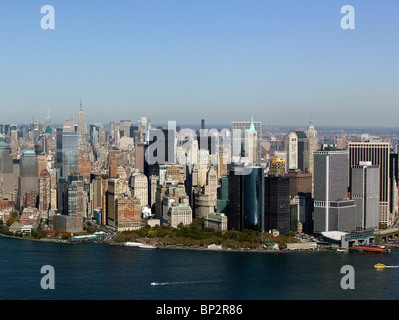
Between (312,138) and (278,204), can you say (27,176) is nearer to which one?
(278,204)

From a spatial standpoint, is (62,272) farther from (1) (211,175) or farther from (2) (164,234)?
(1) (211,175)

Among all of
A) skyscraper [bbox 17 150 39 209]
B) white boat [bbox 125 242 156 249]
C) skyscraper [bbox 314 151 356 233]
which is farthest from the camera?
skyscraper [bbox 17 150 39 209]

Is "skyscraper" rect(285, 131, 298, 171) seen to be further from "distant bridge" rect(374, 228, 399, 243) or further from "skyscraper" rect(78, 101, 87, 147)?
"skyscraper" rect(78, 101, 87, 147)

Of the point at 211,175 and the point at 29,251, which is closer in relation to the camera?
the point at 29,251

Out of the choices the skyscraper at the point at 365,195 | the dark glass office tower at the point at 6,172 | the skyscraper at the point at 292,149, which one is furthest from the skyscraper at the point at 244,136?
the dark glass office tower at the point at 6,172

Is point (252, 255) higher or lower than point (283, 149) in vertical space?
lower

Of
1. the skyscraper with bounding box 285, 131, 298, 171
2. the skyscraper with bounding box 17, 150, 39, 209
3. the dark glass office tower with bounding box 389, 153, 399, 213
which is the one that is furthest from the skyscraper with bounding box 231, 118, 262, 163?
the skyscraper with bounding box 17, 150, 39, 209
